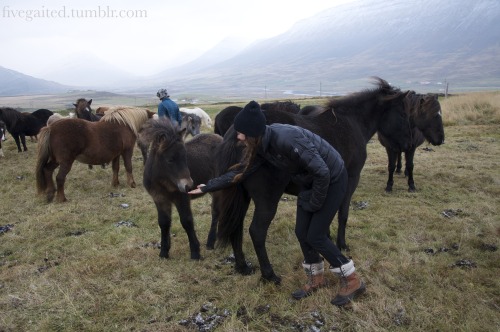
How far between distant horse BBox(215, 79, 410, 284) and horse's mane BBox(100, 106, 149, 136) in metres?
6.07

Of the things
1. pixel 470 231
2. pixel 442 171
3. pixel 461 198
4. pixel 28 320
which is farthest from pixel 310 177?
pixel 442 171

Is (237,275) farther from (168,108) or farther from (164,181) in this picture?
(168,108)

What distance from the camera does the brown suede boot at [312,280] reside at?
13.1 feet

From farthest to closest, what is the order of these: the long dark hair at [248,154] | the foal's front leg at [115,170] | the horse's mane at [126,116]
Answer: the foal's front leg at [115,170] < the horse's mane at [126,116] < the long dark hair at [248,154]

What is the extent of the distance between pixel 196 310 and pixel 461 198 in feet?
21.5

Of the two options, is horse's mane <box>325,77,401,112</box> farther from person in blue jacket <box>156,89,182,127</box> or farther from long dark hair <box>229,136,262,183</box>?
person in blue jacket <box>156,89,182,127</box>

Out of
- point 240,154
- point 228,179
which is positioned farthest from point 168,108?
point 228,179

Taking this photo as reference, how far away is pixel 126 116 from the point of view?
9.44 metres

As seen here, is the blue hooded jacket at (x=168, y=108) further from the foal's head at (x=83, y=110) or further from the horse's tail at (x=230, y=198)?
the foal's head at (x=83, y=110)

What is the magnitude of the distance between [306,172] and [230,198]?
3.49ft

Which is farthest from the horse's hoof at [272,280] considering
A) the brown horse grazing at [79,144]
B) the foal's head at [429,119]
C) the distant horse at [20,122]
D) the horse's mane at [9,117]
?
the horse's mane at [9,117]

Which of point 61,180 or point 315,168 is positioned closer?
point 315,168

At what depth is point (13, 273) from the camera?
4.87 m

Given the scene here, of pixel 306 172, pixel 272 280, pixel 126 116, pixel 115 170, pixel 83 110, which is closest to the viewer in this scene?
pixel 306 172
